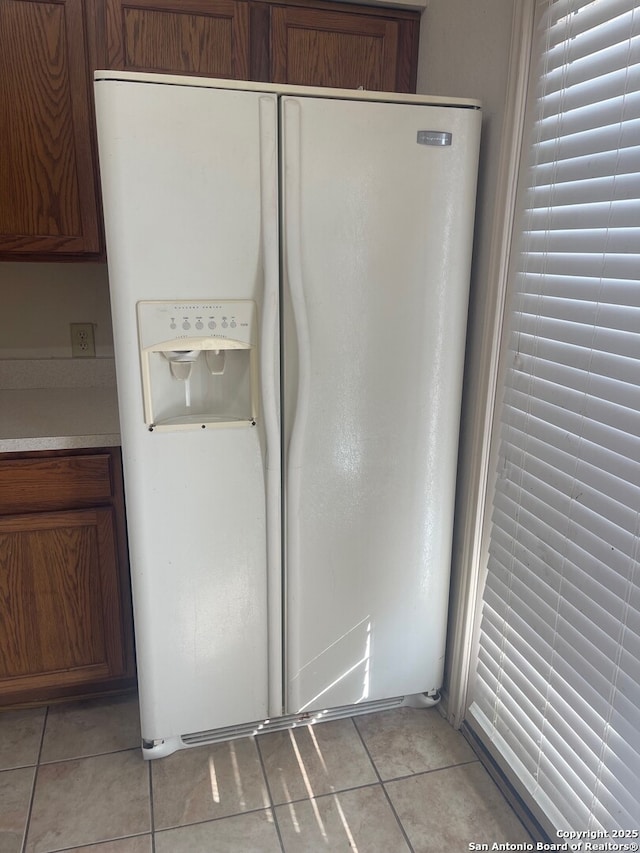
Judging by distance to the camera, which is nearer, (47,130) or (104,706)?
(47,130)

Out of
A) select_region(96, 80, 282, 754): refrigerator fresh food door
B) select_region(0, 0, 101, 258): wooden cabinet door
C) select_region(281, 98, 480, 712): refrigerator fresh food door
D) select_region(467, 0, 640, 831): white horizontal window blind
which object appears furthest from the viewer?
select_region(0, 0, 101, 258): wooden cabinet door

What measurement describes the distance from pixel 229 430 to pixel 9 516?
70 cm

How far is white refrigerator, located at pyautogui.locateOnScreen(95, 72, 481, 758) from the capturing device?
1473mm

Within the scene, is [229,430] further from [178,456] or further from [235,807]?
[235,807]

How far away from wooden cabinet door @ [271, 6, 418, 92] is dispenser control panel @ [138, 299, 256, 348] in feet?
2.67

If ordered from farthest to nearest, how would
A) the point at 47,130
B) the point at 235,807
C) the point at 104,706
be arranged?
the point at 104,706 → the point at 47,130 → the point at 235,807

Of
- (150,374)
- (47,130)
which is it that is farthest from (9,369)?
(150,374)

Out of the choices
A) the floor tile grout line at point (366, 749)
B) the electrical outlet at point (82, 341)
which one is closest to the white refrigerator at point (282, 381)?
the floor tile grout line at point (366, 749)

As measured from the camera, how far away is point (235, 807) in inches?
67.5

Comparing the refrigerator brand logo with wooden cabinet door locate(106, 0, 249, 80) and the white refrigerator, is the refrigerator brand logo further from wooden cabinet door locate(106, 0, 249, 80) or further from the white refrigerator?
wooden cabinet door locate(106, 0, 249, 80)

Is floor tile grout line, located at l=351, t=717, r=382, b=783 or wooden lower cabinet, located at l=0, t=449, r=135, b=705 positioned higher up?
wooden lower cabinet, located at l=0, t=449, r=135, b=705

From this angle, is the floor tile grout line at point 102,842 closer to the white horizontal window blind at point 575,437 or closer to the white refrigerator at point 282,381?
the white refrigerator at point 282,381

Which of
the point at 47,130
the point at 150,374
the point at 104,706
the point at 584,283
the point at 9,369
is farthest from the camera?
the point at 9,369

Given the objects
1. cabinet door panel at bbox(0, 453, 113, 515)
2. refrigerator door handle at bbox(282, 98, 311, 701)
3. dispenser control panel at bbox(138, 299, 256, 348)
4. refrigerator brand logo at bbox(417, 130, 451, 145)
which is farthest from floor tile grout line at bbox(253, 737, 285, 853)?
refrigerator brand logo at bbox(417, 130, 451, 145)
